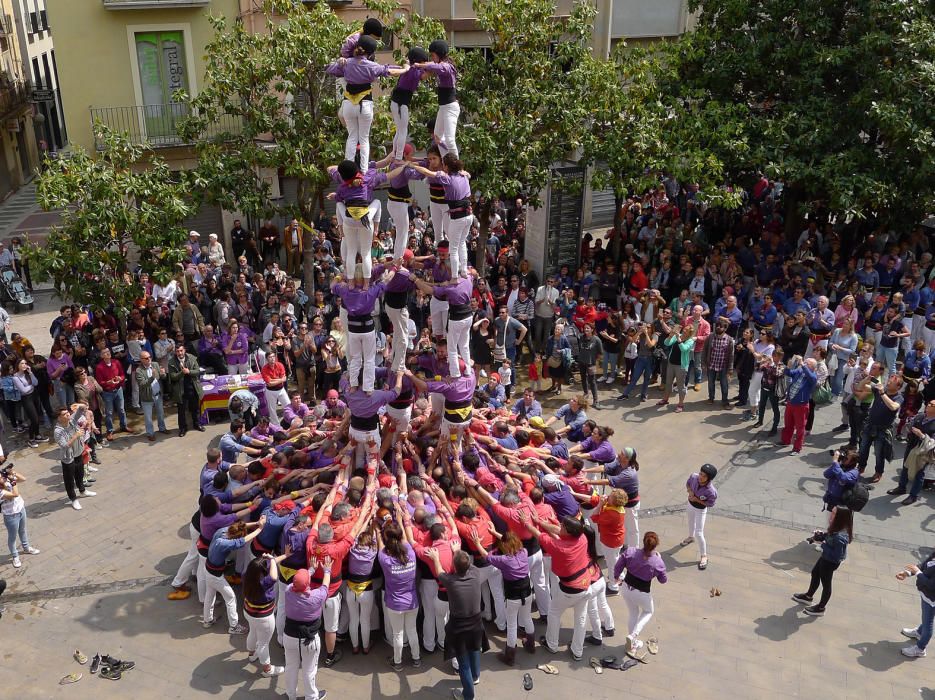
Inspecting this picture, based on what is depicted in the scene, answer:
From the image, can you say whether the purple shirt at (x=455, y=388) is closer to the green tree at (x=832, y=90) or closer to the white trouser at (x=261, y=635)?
the white trouser at (x=261, y=635)

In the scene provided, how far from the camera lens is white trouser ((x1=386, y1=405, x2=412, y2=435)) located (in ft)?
37.9

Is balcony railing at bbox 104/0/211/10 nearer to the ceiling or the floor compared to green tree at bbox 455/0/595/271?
nearer to the ceiling

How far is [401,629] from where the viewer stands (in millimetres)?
9508

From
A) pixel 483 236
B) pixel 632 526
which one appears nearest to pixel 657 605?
pixel 632 526

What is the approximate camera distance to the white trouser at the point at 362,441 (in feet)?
36.2

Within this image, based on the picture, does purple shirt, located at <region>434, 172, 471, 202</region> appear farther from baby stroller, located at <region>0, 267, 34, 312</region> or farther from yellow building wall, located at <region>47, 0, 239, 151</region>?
baby stroller, located at <region>0, 267, 34, 312</region>

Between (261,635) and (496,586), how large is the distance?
103 inches

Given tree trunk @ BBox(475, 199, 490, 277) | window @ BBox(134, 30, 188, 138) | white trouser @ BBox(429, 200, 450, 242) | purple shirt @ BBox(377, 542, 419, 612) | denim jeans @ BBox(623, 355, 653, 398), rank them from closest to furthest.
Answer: purple shirt @ BBox(377, 542, 419, 612), white trouser @ BBox(429, 200, 450, 242), denim jeans @ BBox(623, 355, 653, 398), tree trunk @ BBox(475, 199, 490, 277), window @ BBox(134, 30, 188, 138)

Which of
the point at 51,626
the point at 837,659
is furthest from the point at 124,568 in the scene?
the point at 837,659

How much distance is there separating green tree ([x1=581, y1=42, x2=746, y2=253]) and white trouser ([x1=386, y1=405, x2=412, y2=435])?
866 cm

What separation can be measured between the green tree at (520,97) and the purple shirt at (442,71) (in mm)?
6058

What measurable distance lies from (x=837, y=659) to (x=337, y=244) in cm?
1513

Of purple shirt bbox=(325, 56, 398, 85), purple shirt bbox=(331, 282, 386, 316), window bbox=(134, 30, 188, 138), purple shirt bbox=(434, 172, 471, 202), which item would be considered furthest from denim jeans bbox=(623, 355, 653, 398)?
window bbox=(134, 30, 188, 138)

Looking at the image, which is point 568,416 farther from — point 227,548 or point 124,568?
point 124,568
